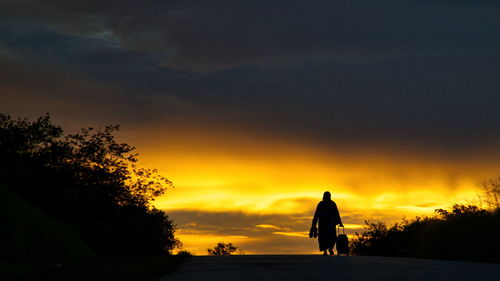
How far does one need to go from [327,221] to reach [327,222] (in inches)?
3.3

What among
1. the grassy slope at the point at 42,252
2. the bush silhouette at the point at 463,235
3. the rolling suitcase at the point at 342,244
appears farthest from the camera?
the rolling suitcase at the point at 342,244

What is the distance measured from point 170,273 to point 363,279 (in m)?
4.69

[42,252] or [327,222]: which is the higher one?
[327,222]

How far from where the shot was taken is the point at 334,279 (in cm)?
1109

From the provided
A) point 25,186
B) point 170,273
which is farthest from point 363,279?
point 25,186

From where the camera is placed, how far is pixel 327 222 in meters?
26.3

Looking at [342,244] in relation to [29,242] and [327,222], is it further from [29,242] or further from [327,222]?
[29,242]

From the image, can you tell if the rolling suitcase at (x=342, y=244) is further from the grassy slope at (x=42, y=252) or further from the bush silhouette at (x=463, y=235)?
the grassy slope at (x=42, y=252)

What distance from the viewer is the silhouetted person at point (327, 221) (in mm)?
26392

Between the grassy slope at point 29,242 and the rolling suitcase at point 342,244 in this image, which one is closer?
the grassy slope at point 29,242

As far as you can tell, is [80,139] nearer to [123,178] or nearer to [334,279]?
[123,178]

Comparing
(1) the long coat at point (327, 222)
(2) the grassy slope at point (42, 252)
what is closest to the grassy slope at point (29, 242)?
(2) the grassy slope at point (42, 252)

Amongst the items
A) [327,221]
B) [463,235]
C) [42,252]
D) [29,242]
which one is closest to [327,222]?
[327,221]

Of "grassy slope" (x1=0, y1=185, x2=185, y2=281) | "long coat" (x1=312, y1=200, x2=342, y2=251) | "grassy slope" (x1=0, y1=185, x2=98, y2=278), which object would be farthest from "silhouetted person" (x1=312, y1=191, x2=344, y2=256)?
"grassy slope" (x1=0, y1=185, x2=98, y2=278)
